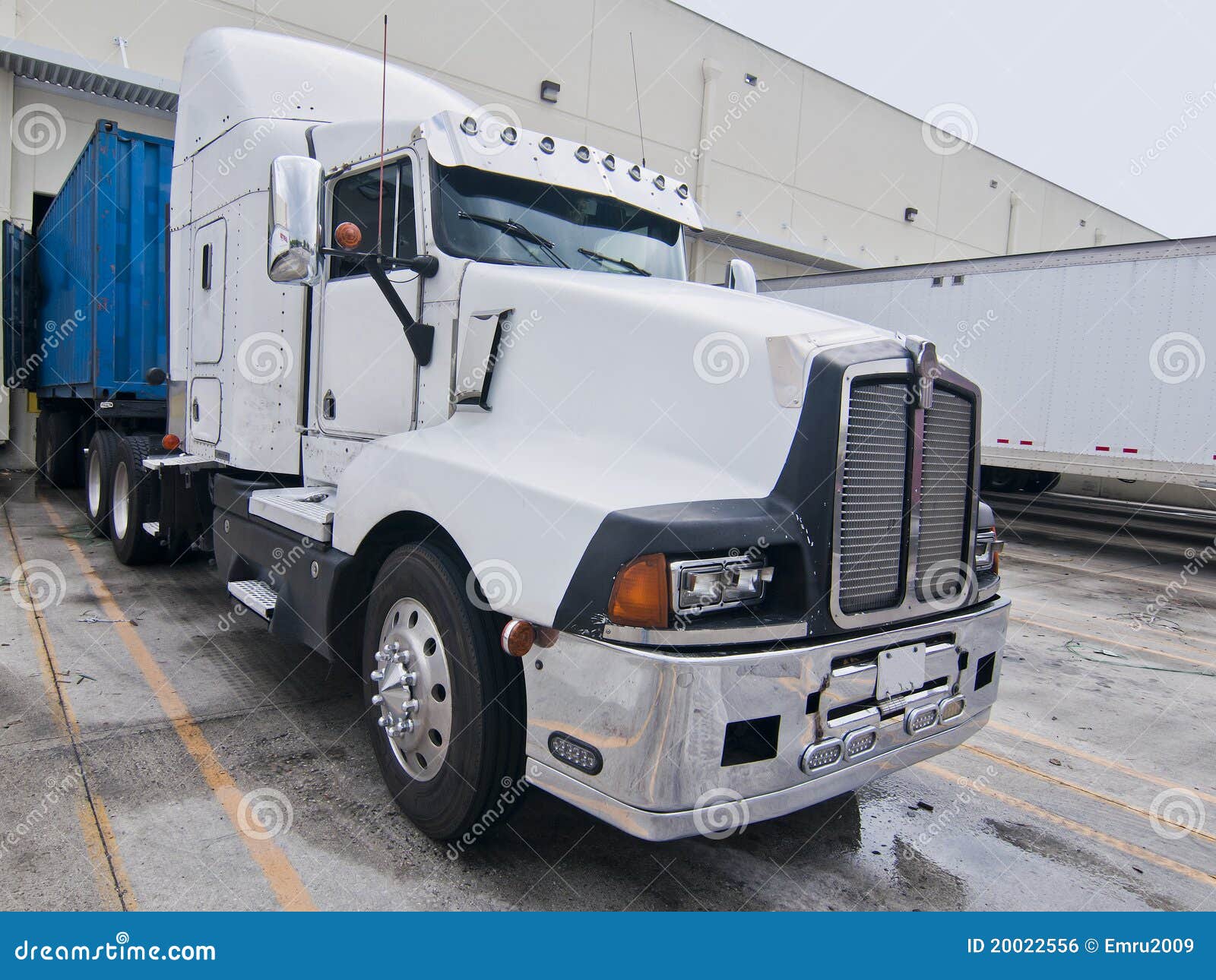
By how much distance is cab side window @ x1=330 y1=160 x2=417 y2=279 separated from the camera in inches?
153

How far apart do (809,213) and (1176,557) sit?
1462 centimetres

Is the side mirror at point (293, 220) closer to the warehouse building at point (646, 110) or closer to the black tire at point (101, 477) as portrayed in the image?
the warehouse building at point (646, 110)

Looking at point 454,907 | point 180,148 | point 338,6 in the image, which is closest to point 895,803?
point 454,907

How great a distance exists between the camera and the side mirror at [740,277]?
491 centimetres

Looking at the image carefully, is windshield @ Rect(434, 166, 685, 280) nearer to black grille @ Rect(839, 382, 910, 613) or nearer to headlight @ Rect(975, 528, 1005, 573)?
black grille @ Rect(839, 382, 910, 613)

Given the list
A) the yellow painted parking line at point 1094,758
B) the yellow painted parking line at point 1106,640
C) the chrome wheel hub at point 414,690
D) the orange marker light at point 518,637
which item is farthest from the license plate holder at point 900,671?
the yellow painted parking line at point 1106,640

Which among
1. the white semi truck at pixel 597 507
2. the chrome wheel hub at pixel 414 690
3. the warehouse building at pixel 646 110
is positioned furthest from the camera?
the warehouse building at pixel 646 110

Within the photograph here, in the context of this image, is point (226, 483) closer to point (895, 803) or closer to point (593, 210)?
point (593, 210)

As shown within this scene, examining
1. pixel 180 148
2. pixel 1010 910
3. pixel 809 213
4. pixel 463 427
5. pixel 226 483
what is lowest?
pixel 1010 910

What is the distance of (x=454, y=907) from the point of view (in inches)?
114

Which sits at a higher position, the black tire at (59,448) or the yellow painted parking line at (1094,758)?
the black tire at (59,448)

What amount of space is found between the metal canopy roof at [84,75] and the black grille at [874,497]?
1310 cm

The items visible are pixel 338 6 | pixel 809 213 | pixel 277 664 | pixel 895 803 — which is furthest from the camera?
pixel 809 213

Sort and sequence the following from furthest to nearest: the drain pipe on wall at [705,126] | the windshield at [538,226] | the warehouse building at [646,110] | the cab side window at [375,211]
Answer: the drain pipe on wall at [705,126] → the warehouse building at [646,110] → the cab side window at [375,211] → the windshield at [538,226]
